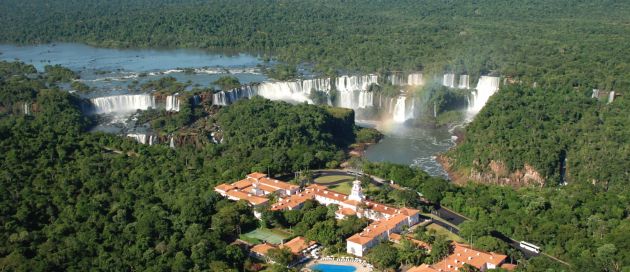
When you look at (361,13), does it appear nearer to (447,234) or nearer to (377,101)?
(377,101)

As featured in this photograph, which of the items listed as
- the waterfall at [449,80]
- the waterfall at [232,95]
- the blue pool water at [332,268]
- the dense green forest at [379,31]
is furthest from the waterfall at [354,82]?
the blue pool water at [332,268]

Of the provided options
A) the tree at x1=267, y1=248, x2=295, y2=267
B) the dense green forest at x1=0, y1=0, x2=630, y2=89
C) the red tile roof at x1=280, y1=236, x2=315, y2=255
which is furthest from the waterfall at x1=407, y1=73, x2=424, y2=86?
the tree at x1=267, y1=248, x2=295, y2=267

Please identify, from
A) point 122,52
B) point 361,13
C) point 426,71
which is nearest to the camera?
point 426,71

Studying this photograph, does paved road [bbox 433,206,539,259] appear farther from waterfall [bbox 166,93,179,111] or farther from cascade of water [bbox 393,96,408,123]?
waterfall [bbox 166,93,179,111]

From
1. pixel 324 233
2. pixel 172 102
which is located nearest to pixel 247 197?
pixel 324 233

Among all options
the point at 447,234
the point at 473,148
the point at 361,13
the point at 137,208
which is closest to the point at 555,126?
the point at 473,148

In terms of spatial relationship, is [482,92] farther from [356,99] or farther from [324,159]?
[324,159]
